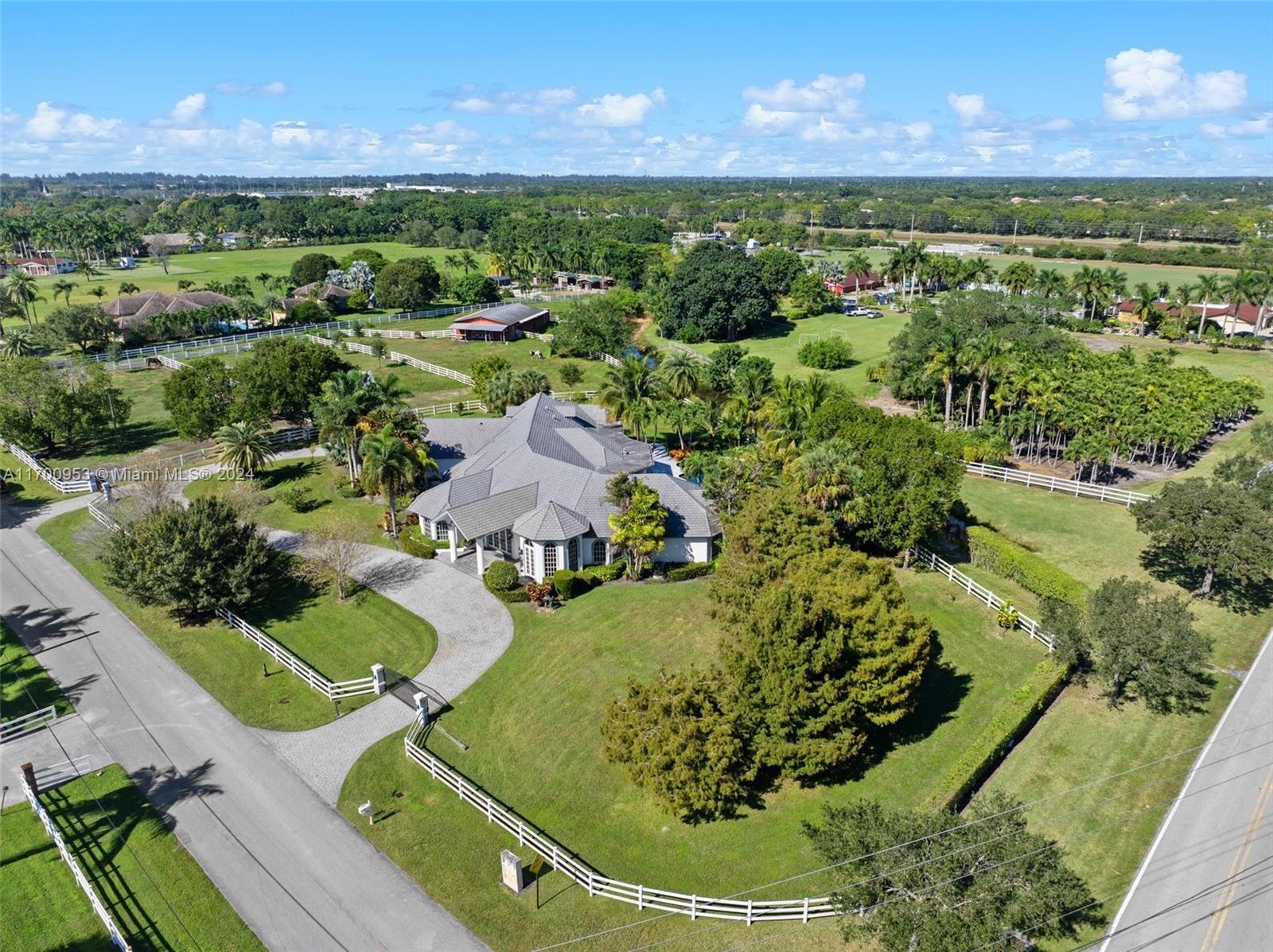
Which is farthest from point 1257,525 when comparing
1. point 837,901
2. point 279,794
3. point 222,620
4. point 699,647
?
point 222,620

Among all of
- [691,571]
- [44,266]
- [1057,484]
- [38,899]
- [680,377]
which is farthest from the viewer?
[44,266]

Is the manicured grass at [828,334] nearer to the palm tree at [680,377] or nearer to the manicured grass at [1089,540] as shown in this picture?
the palm tree at [680,377]

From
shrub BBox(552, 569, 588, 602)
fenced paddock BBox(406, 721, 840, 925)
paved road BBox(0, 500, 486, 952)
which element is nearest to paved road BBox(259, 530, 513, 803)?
paved road BBox(0, 500, 486, 952)

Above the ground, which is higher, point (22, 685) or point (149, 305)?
point (149, 305)

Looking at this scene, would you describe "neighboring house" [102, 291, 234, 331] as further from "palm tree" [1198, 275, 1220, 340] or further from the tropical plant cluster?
"palm tree" [1198, 275, 1220, 340]

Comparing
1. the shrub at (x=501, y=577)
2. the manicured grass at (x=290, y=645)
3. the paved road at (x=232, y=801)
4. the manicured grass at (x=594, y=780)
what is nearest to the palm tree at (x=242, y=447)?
the manicured grass at (x=290, y=645)

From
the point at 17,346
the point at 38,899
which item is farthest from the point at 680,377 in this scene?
the point at 17,346

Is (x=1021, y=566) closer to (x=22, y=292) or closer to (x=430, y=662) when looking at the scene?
(x=430, y=662)

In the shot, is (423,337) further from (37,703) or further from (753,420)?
(37,703)
